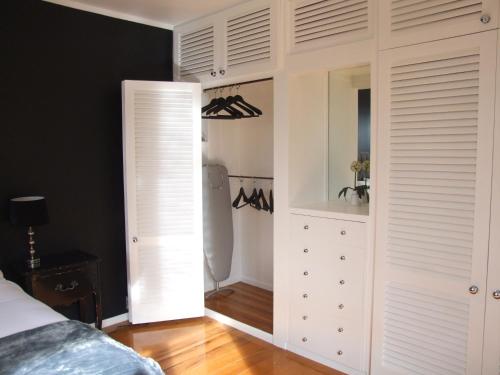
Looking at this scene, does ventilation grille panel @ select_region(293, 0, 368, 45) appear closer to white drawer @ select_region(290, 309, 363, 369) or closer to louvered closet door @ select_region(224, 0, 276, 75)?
louvered closet door @ select_region(224, 0, 276, 75)

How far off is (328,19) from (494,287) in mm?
1691

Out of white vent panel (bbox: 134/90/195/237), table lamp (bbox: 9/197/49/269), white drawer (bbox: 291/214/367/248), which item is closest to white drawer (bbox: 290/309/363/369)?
white drawer (bbox: 291/214/367/248)

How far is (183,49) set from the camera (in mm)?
3432

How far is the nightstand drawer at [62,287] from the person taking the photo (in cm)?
257

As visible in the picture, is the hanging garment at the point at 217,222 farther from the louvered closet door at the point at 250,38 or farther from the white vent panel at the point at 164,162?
the louvered closet door at the point at 250,38

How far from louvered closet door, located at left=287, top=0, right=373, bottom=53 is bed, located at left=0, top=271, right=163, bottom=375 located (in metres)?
1.97

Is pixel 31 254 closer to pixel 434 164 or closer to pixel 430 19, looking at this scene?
pixel 434 164

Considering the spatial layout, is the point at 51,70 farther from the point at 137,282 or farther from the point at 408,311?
the point at 408,311

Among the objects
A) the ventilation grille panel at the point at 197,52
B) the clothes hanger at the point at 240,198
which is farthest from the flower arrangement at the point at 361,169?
the clothes hanger at the point at 240,198

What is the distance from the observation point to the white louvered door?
3.11 metres

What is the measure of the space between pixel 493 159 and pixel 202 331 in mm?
2325

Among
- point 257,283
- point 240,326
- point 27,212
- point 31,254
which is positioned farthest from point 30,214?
point 257,283

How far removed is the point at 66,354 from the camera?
4.67 feet

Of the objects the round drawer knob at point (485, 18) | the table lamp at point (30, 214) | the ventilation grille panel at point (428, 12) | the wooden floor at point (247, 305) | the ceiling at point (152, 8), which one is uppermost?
the ceiling at point (152, 8)
